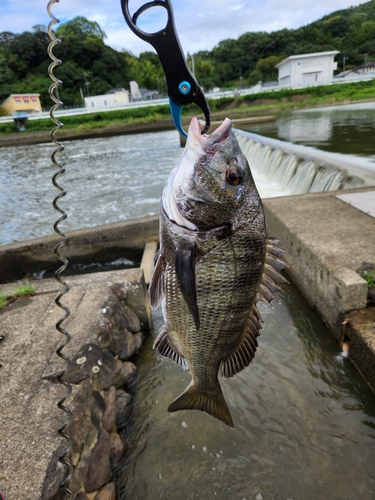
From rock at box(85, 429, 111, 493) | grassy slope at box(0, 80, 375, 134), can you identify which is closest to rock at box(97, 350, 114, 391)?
rock at box(85, 429, 111, 493)

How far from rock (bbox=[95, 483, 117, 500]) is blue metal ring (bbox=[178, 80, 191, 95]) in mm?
3034

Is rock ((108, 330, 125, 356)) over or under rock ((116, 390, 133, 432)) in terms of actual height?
over

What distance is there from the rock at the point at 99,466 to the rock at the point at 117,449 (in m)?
0.14

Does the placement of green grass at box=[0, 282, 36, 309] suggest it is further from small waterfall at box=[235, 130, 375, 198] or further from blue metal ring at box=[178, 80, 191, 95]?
small waterfall at box=[235, 130, 375, 198]

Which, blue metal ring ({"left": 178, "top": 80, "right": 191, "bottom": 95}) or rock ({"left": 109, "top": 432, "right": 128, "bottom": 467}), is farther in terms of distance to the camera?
rock ({"left": 109, "top": 432, "right": 128, "bottom": 467})

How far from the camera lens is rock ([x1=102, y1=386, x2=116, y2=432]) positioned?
3.19m

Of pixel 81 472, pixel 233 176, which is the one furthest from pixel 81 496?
pixel 233 176

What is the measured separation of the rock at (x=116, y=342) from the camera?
3.94m

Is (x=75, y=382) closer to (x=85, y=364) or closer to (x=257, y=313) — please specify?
(x=85, y=364)

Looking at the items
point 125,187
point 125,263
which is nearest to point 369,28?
point 125,187

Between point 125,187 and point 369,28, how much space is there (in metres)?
92.5

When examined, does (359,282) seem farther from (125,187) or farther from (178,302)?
(125,187)

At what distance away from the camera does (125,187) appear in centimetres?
1447

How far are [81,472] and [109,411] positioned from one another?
0.76 metres
